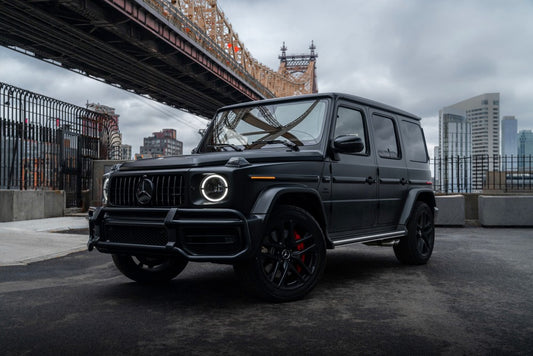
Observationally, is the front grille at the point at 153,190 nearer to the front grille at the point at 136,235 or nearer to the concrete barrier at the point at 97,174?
the front grille at the point at 136,235

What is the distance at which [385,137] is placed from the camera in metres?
5.91

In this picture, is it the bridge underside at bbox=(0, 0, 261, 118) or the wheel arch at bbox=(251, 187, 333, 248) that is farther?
the bridge underside at bbox=(0, 0, 261, 118)

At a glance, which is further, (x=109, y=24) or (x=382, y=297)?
(x=109, y=24)

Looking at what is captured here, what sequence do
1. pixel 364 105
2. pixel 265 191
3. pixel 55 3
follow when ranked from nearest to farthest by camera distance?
pixel 265 191 → pixel 364 105 → pixel 55 3

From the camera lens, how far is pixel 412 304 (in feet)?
13.9

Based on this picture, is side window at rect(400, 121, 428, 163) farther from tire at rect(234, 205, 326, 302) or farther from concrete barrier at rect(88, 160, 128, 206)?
concrete barrier at rect(88, 160, 128, 206)

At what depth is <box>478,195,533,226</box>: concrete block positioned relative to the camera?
12.6 meters

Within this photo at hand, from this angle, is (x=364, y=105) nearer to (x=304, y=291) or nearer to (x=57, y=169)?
(x=304, y=291)

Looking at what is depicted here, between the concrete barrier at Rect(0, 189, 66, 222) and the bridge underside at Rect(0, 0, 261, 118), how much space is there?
671 inches

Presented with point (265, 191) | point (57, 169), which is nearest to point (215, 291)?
point (265, 191)

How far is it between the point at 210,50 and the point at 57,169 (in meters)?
29.1

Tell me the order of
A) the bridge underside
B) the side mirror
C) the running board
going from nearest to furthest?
the side mirror
the running board
the bridge underside

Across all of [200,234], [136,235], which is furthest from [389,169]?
[136,235]

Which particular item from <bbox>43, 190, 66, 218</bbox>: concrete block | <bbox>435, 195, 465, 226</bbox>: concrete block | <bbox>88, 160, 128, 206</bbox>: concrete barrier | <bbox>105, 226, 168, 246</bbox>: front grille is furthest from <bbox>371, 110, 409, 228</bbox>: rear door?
<bbox>43, 190, 66, 218</bbox>: concrete block
